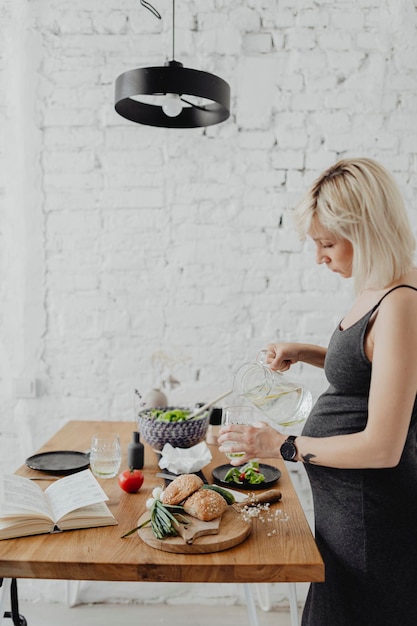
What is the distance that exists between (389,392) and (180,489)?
1.88ft

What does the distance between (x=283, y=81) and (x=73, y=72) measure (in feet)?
3.12

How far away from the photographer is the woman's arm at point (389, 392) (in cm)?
128

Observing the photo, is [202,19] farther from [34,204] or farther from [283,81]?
[34,204]

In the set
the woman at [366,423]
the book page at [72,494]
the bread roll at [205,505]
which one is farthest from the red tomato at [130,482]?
the woman at [366,423]

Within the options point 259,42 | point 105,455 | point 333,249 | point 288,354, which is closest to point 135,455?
point 105,455

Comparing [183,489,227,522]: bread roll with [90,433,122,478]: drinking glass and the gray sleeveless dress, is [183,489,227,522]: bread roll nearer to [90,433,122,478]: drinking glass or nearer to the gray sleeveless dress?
the gray sleeveless dress

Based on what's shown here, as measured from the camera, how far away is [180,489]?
5.01 feet

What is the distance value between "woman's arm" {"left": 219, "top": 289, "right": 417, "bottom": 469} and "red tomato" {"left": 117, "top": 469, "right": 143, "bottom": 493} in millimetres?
624

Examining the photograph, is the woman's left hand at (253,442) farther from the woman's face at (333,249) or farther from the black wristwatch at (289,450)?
the woman's face at (333,249)

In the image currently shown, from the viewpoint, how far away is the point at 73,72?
2812 mm

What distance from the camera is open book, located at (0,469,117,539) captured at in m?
1.44

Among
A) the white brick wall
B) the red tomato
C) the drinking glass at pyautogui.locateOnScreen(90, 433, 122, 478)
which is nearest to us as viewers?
the red tomato

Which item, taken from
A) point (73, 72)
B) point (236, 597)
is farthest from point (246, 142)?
point (236, 597)

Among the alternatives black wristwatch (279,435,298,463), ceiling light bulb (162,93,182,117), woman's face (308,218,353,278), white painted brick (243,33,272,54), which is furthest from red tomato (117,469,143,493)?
white painted brick (243,33,272,54)
